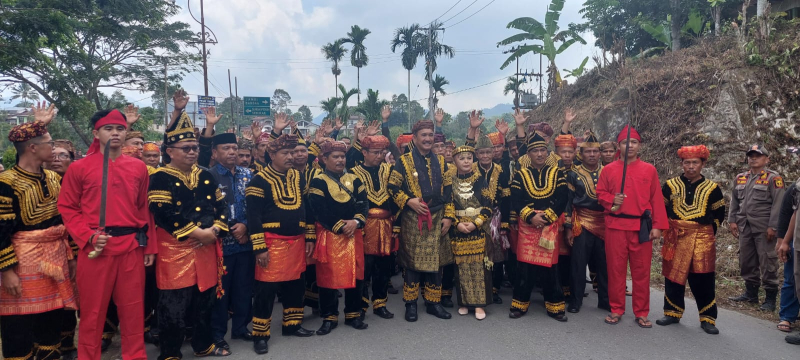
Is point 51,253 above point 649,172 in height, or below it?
below

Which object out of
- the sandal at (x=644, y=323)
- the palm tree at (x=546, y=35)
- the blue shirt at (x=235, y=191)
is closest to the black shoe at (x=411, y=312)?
the blue shirt at (x=235, y=191)

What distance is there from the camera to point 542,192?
5.02 m

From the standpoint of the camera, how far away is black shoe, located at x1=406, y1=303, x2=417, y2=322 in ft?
16.6

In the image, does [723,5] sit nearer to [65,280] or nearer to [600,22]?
[600,22]

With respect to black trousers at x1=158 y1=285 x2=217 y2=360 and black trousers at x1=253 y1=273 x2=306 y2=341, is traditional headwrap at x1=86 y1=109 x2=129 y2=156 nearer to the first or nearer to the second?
black trousers at x1=158 y1=285 x2=217 y2=360

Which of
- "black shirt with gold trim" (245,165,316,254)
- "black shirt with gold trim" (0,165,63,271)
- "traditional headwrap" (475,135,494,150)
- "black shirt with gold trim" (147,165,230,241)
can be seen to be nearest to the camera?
"black shirt with gold trim" (0,165,63,271)

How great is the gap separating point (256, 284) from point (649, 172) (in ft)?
13.3

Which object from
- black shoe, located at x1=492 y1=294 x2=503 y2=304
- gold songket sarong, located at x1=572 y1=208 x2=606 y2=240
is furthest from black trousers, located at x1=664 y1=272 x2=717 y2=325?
black shoe, located at x1=492 y1=294 x2=503 y2=304

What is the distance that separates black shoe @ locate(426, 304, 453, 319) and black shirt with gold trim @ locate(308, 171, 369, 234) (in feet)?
4.33

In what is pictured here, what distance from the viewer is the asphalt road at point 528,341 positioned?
4.18 meters

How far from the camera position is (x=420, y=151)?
520 cm

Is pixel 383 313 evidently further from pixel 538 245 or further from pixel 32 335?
pixel 32 335

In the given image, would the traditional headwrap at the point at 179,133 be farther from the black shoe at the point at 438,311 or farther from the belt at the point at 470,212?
the black shoe at the point at 438,311

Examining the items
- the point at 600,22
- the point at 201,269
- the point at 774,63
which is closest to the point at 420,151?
the point at 201,269
